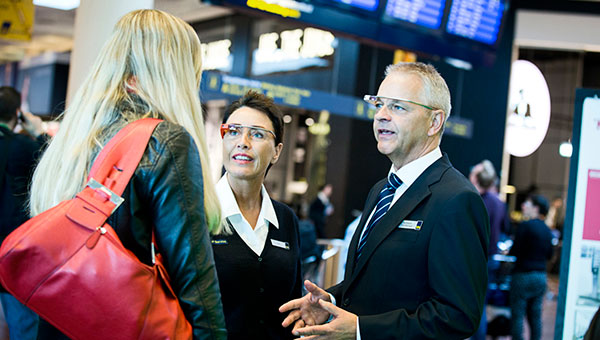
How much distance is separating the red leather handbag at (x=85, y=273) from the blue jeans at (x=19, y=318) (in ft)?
7.23

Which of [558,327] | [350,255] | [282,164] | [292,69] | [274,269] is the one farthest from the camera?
[282,164]

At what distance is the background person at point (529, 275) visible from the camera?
6020 millimetres

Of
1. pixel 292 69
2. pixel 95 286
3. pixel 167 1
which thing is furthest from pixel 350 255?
pixel 292 69

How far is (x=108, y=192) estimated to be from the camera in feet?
4.52

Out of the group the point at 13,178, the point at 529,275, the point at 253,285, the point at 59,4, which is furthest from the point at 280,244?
the point at 59,4

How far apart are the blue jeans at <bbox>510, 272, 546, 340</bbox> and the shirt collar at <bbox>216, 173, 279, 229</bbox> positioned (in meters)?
4.21

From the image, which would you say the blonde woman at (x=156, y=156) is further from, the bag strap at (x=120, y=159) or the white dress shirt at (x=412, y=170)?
the white dress shirt at (x=412, y=170)

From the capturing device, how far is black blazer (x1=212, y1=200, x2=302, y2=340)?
2318 mm

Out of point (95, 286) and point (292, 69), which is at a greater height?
point (292, 69)

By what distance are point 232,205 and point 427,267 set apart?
0.91 metres

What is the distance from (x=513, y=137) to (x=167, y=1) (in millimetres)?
6512

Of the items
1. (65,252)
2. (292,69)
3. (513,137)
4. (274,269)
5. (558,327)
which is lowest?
(558,327)

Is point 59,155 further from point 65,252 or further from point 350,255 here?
point 350,255

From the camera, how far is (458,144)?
12023 mm
